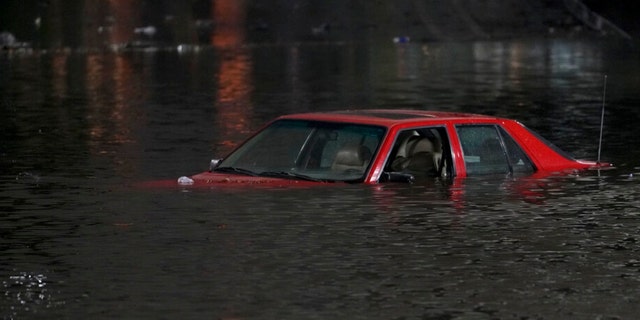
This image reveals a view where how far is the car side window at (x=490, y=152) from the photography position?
1747 centimetres

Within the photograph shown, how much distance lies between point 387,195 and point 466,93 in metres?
22.2

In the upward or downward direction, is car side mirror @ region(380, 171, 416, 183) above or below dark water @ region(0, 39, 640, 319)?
above

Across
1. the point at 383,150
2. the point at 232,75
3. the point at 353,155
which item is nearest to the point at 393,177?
the point at 383,150

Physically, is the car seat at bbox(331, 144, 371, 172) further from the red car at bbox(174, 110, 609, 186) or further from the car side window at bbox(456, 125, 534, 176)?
the car side window at bbox(456, 125, 534, 176)

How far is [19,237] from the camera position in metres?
15.2

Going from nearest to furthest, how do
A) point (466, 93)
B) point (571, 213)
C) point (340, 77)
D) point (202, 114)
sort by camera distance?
point (571, 213)
point (202, 114)
point (466, 93)
point (340, 77)

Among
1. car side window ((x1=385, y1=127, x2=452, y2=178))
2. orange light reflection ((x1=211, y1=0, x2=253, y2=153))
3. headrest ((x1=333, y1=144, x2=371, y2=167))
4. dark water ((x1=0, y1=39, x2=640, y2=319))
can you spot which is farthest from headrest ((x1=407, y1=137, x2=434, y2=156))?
orange light reflection ((x1=211, y1=0, x2=253, y2=153))

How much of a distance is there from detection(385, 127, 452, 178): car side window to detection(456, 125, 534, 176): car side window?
0.59 ft

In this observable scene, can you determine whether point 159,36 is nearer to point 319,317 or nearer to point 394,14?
point 394,14

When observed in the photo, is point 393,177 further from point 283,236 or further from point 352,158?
point 283,236

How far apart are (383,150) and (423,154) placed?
0.72 m

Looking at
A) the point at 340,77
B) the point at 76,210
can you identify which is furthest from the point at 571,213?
the point at 340,77

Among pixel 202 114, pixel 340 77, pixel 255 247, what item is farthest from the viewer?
pixel 340 77

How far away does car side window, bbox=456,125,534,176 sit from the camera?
1747 centimetres
